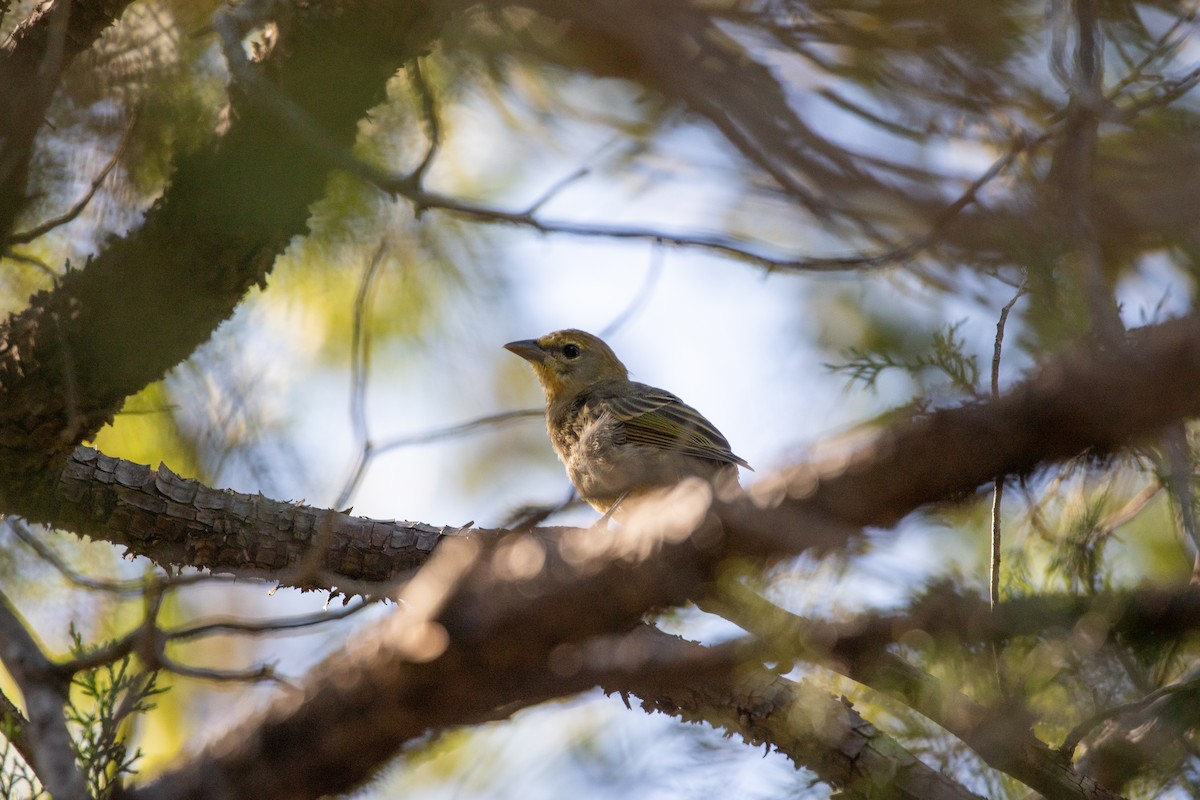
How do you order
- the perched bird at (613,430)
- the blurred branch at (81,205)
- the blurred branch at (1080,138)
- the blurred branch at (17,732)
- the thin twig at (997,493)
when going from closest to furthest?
the thin twig at (997,493) → the blurred branch at (1080,138) → the blurred branch at (17,732) → the blurred branch at (81,205) → the perched bird at (613,430)

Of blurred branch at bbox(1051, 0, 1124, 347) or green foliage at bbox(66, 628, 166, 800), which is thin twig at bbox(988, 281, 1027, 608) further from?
green foliage at bbox(66, 628, 166, 800)

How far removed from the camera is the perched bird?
463 cm

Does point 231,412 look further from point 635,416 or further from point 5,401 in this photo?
point 635,416

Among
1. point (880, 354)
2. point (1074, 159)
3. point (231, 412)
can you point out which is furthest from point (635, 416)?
point (1074, 159)

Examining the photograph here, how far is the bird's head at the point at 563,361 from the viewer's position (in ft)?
21.0

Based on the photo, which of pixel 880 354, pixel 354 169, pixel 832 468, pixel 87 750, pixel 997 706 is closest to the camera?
pixel 832 468

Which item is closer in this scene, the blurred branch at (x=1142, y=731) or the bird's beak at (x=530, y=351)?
the blurred branch at (x=1142, y=731)

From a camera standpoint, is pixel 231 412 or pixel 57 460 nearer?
pixel 57 460

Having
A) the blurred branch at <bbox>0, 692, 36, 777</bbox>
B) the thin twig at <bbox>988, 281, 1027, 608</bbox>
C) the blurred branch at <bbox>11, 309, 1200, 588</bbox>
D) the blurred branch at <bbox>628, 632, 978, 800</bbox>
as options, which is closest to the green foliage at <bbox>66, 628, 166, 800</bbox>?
the blurred branch at <bbox>0, 692, 36, 777</bbox>

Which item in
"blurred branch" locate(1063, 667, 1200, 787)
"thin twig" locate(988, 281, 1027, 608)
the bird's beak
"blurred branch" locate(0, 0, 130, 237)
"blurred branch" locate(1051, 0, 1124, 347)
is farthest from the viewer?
the bird's beak

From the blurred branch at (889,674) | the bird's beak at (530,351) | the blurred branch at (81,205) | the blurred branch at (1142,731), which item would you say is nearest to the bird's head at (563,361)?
the bird's beak at (530,351)

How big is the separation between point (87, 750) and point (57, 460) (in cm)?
124

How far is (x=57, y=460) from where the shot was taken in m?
3.23

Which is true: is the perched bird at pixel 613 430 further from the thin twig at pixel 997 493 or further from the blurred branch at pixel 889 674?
the blurred branch at pixel 889 674
